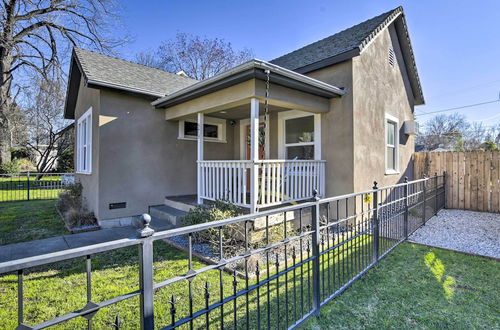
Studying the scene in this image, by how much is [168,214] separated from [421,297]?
5.29 m

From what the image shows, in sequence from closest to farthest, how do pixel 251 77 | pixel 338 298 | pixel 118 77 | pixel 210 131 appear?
pixel 338 298
pixel 251 77
pixel 118 77
pixel 210 131

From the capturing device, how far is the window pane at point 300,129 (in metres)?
7.05

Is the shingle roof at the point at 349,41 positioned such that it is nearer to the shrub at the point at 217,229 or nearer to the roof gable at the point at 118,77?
the roof gable at the point at 118,77

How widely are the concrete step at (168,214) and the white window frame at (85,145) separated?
212 centimetres

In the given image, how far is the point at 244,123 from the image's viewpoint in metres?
8.95

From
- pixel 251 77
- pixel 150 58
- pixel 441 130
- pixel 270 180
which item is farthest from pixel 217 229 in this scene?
pixel 441 130

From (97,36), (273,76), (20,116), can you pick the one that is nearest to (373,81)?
(273,76)

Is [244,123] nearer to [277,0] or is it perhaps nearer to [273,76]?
[273,76]

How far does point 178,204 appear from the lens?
269 inches

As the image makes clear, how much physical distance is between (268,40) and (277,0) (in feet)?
12.1

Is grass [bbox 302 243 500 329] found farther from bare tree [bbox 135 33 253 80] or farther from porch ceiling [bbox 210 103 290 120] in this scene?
bare tree [bbox 135 33 253 80]

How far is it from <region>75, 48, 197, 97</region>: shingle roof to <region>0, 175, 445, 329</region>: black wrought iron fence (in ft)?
14.0

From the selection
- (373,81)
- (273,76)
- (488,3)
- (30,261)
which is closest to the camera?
(30,261)

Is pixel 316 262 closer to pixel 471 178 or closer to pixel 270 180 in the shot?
pixel 270 180
